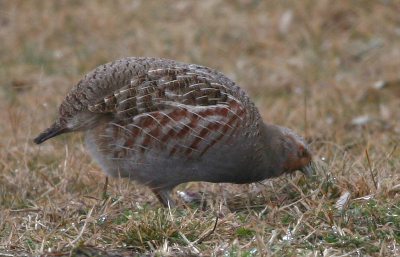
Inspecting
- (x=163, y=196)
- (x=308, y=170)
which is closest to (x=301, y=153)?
(x=308, y=170)

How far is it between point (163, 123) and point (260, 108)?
337 centimetres

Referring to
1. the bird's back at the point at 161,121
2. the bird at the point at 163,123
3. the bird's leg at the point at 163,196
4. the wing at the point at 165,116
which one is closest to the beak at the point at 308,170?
the bird at the point at 163,123

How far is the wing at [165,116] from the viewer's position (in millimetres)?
4477

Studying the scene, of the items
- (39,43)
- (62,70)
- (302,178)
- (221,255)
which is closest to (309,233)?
(221,255)

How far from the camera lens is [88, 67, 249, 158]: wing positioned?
4477 millimetres

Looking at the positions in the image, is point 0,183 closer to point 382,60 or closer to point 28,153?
point 28,153

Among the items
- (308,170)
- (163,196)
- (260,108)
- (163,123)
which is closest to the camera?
(163,123)

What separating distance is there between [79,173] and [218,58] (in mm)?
4351

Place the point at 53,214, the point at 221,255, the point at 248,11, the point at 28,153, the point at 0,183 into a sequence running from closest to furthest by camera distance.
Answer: the point at 221,255 < the point at 53,214 < the point at 0,183 < the point at 28,153 < the point at 248,11

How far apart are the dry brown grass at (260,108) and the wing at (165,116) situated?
42 cm

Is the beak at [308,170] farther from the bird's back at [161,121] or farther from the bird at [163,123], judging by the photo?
the bird's back at [161,121]

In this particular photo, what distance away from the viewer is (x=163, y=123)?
4.45 m

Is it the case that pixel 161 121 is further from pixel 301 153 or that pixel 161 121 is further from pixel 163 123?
pixel 301 153

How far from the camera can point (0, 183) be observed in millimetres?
5270
